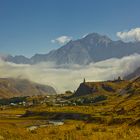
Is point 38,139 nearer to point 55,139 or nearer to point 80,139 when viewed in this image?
point 55,139

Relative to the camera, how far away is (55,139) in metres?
38.8

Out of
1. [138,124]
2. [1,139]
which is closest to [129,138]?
[1,139]

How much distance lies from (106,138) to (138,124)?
79.9ft

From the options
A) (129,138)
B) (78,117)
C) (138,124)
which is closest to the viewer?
(129,138)

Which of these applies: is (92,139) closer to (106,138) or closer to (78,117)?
(106,138)

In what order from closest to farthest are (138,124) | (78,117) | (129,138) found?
(129,138) → (138,124) → (78,117)

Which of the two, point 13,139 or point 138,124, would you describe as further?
point 138,124

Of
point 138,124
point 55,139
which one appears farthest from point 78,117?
point 55,139

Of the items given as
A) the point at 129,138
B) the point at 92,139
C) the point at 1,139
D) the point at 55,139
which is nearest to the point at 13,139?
the point at 1,139

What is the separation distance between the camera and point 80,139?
123ft

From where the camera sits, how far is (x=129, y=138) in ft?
122

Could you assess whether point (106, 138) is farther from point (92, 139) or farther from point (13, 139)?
point (13, 139)

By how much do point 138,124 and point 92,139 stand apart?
84.0ft

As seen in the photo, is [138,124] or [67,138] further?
[138,124]
